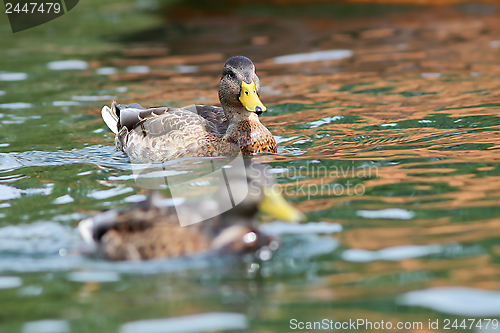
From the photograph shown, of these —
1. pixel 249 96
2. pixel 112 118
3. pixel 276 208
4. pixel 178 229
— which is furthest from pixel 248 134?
pixel 178 229

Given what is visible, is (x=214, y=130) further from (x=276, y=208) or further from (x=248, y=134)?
(x=276, y=208)

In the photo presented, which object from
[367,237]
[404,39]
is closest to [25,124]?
[367,237]

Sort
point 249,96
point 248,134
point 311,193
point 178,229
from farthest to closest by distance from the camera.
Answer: point 248,134 < point 249,96 < point 311,193 < point 178,229

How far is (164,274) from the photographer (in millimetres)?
4430

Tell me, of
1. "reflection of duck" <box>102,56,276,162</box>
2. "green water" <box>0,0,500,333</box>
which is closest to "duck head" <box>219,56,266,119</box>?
"reflection of duck" <box>102,56,276,162</box>

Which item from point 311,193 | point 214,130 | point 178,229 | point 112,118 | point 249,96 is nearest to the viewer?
point 178,229

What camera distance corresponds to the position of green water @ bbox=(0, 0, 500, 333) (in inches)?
157

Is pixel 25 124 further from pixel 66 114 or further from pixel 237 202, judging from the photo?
pixel 237 202

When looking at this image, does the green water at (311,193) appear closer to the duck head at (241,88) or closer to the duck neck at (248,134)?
the duck neck at (248,134)

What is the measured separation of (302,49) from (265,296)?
10550 mm

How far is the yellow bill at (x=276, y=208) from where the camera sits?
4766mm

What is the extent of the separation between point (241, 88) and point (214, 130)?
0.69 metres

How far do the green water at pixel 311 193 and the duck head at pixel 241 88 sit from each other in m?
0.69

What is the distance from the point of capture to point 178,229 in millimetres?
4773
